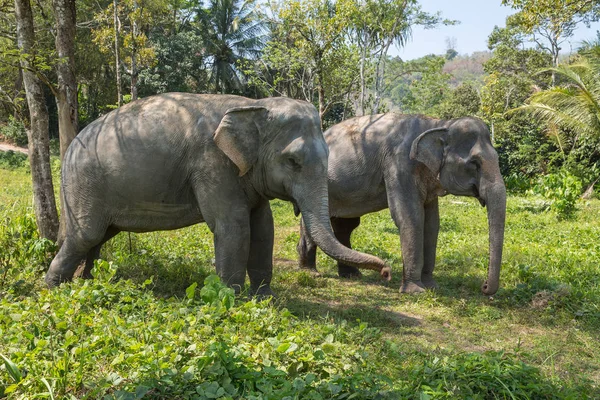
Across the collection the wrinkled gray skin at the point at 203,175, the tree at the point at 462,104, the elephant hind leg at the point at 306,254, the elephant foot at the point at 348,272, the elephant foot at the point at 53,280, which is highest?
the tree at the point at 462,104

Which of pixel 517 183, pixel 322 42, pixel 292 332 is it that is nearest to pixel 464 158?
pixel 292 332

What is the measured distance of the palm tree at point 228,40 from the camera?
1379 inches

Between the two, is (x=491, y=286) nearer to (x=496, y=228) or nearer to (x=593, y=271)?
(x=496, y=228)

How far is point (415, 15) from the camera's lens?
19641 mm

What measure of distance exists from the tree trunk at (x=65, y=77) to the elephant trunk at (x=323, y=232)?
3.12m

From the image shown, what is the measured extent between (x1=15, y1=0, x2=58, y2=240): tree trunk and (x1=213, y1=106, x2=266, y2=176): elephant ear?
104 inches

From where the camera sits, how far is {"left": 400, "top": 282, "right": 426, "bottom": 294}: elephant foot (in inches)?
270

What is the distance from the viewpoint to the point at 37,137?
6598mm

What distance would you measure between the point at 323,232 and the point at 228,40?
3298cm

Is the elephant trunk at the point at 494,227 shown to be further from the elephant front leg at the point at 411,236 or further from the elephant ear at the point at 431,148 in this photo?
the elephant front leg at the point at 411,236

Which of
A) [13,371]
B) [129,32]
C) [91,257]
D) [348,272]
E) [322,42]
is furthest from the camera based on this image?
[129,32]

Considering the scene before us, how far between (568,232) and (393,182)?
19.0ft

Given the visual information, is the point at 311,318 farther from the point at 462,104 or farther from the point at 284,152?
the point at 462,104

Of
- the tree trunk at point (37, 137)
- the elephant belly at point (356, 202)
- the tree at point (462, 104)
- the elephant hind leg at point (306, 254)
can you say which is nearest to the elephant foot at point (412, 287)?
the elephant belly at point (356, 202)
